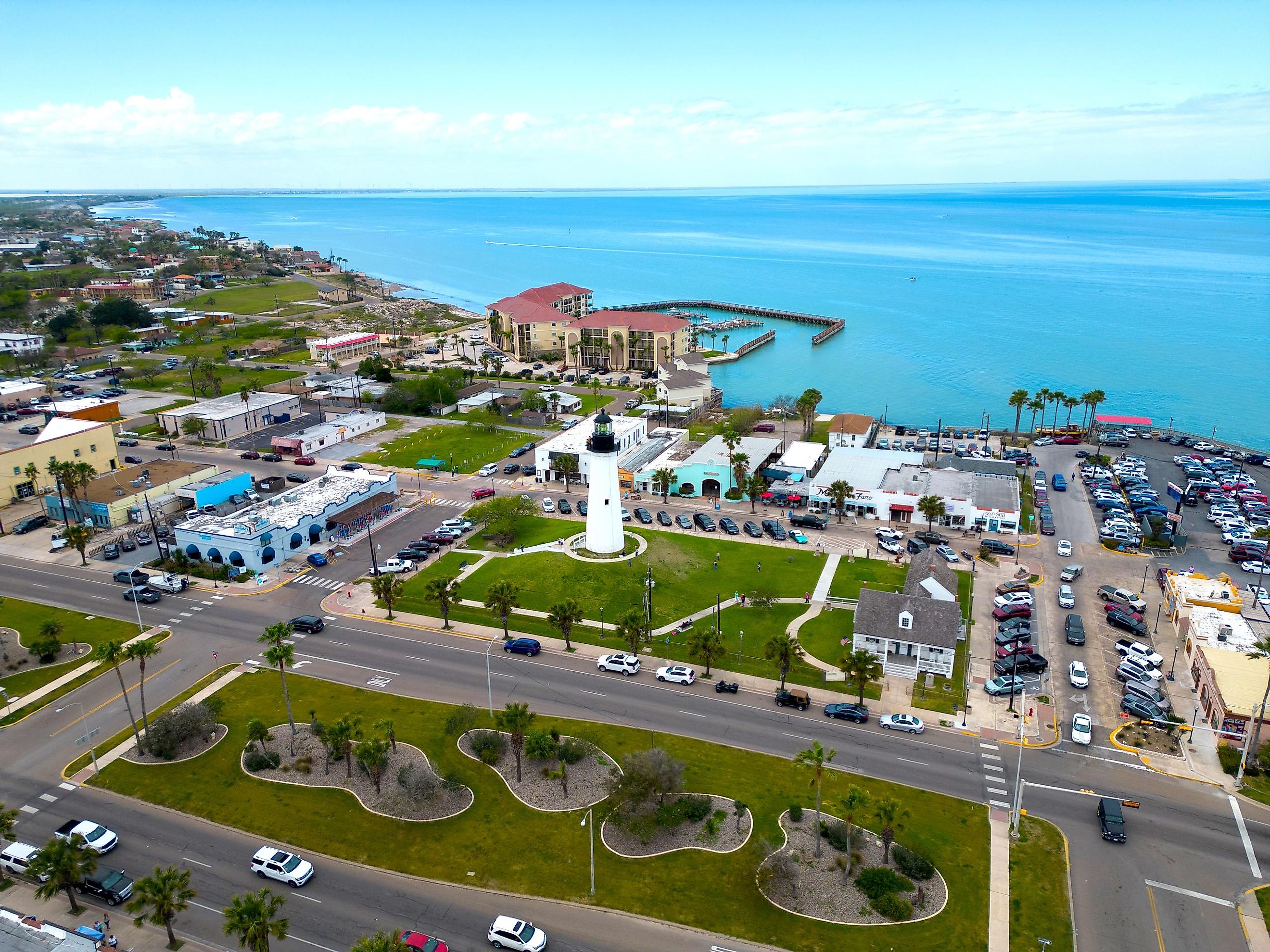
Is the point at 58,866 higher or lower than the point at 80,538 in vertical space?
lower

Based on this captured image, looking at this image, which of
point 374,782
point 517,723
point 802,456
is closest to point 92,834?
point 374,782

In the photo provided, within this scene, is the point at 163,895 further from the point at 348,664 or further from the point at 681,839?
the point at 348,664

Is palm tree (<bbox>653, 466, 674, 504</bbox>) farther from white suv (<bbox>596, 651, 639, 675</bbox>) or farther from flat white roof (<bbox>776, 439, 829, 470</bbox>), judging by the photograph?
white suv (<bbox>596, 651, 639, 675</bbox>)

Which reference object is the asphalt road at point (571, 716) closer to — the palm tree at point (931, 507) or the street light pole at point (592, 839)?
the street light pole at point (592, 839)

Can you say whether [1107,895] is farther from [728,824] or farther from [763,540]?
[763,540]

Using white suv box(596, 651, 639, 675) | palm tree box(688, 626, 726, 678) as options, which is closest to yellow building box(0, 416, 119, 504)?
white suv box(596, 651, 639, 675)
